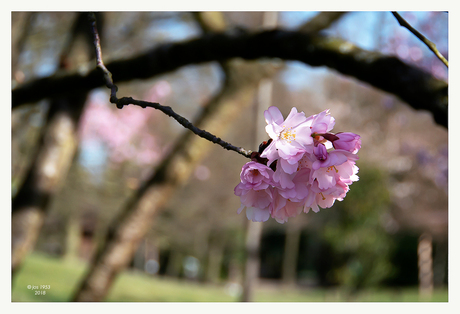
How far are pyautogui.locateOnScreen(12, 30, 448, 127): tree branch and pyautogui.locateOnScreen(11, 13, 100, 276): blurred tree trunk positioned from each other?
99cm

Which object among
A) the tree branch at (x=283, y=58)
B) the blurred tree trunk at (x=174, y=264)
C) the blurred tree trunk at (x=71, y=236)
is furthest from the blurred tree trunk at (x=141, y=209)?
the blurred tree trunk at (x=174, y=264)

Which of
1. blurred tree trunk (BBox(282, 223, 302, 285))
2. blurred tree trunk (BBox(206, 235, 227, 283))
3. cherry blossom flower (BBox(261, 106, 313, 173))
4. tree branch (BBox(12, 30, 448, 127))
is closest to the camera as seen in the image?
cherry blossom flower (BBox(261, 106, 313, 173))

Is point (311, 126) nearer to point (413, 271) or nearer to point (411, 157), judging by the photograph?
point (411, 157)

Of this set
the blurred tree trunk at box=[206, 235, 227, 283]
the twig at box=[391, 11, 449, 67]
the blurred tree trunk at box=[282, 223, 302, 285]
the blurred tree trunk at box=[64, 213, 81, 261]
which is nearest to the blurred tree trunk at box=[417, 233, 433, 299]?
the blurred tree trunk at box=[282, 223, 302, 285]

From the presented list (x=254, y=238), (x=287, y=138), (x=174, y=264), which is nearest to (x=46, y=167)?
(x=287, y=138)

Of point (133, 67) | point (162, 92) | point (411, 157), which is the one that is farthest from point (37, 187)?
point (411, 157)

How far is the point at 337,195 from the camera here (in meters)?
0.77

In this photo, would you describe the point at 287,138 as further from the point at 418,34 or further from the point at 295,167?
the point at 418,34

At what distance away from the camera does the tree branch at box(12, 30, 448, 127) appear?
62.8 inches

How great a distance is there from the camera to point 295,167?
68 centimetres

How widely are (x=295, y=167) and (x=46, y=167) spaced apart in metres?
3.13

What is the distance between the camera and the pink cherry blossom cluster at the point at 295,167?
2.24 feet

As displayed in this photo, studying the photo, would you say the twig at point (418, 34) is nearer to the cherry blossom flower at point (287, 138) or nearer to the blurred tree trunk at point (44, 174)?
the cherry blossom flower at point (287, 138)

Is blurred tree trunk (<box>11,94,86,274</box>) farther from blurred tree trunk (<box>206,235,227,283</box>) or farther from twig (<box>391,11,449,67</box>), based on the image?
blurred tree trunk (<box>206,235,227,283</box>)
